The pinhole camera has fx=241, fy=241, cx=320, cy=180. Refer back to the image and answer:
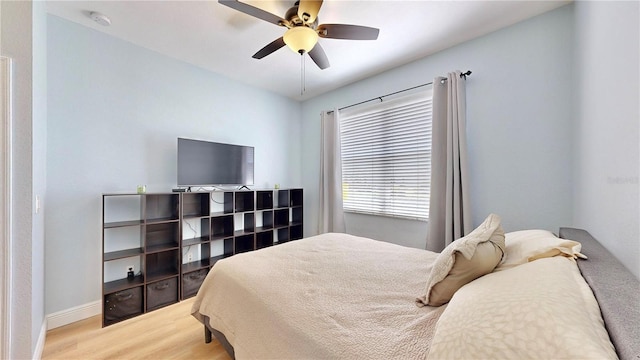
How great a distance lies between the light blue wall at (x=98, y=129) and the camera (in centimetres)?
218

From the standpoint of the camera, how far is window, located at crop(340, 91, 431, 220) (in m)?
2.85

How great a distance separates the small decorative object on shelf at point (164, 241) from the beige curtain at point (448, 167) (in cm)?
224

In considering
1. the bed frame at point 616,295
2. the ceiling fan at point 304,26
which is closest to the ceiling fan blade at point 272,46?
the ceiling fan at point 304,26

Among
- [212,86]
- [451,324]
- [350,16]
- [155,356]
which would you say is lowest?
[155,356]

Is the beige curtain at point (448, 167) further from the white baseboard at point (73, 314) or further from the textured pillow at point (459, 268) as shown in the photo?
the white baseboard at point (73, 314)

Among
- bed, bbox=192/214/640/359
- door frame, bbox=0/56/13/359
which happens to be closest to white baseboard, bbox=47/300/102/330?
door frame, bbox=0/56/13/359

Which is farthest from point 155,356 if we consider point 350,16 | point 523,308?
point 350,16

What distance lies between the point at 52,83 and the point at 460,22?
373cm

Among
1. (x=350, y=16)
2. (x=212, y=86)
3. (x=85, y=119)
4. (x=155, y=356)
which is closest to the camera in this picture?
(x=155, y=356)

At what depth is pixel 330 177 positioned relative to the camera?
12.1ft

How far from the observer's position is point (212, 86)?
321cm

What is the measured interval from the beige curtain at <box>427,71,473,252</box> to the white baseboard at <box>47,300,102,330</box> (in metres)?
3.44

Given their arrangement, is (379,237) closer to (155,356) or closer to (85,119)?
(155,356)

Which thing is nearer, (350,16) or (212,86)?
(350,16)
